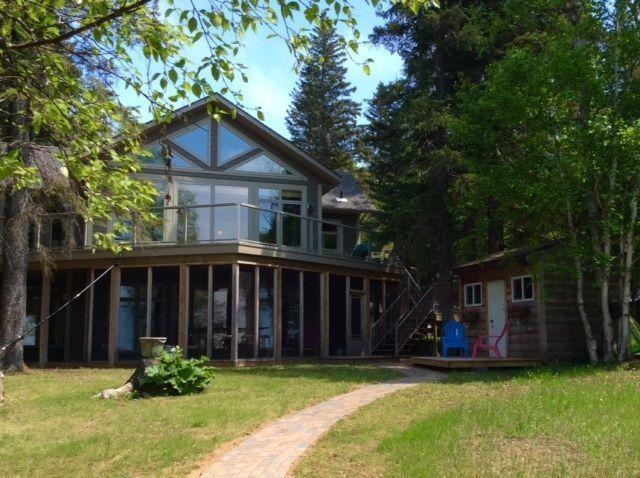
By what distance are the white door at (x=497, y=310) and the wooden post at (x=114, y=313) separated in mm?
10232

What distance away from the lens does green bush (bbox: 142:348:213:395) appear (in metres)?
11.3

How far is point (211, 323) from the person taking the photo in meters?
18.3

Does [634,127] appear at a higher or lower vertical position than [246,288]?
higher

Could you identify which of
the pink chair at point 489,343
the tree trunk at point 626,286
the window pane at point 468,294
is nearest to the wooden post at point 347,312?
the window pane at point 468,294

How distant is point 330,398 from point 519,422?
417cm

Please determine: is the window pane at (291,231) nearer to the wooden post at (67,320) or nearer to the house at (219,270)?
the house at (219,270)

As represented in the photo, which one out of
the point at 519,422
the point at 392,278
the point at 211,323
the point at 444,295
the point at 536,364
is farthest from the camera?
the point at 392,278

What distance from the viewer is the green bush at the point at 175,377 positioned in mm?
11266

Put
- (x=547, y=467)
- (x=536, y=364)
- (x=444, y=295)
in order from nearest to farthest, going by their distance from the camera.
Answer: (x=547, y=467), (x=536, y=364), (x=444, y=295)

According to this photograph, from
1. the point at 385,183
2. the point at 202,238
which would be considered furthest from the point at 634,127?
the point at 385,183

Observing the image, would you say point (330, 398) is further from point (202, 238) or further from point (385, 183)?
point (385, 183)

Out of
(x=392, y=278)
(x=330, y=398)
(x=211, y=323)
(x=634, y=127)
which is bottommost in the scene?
(x=330, y=398)

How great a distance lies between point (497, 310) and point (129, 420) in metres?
11.7

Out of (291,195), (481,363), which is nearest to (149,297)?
(291,195)
